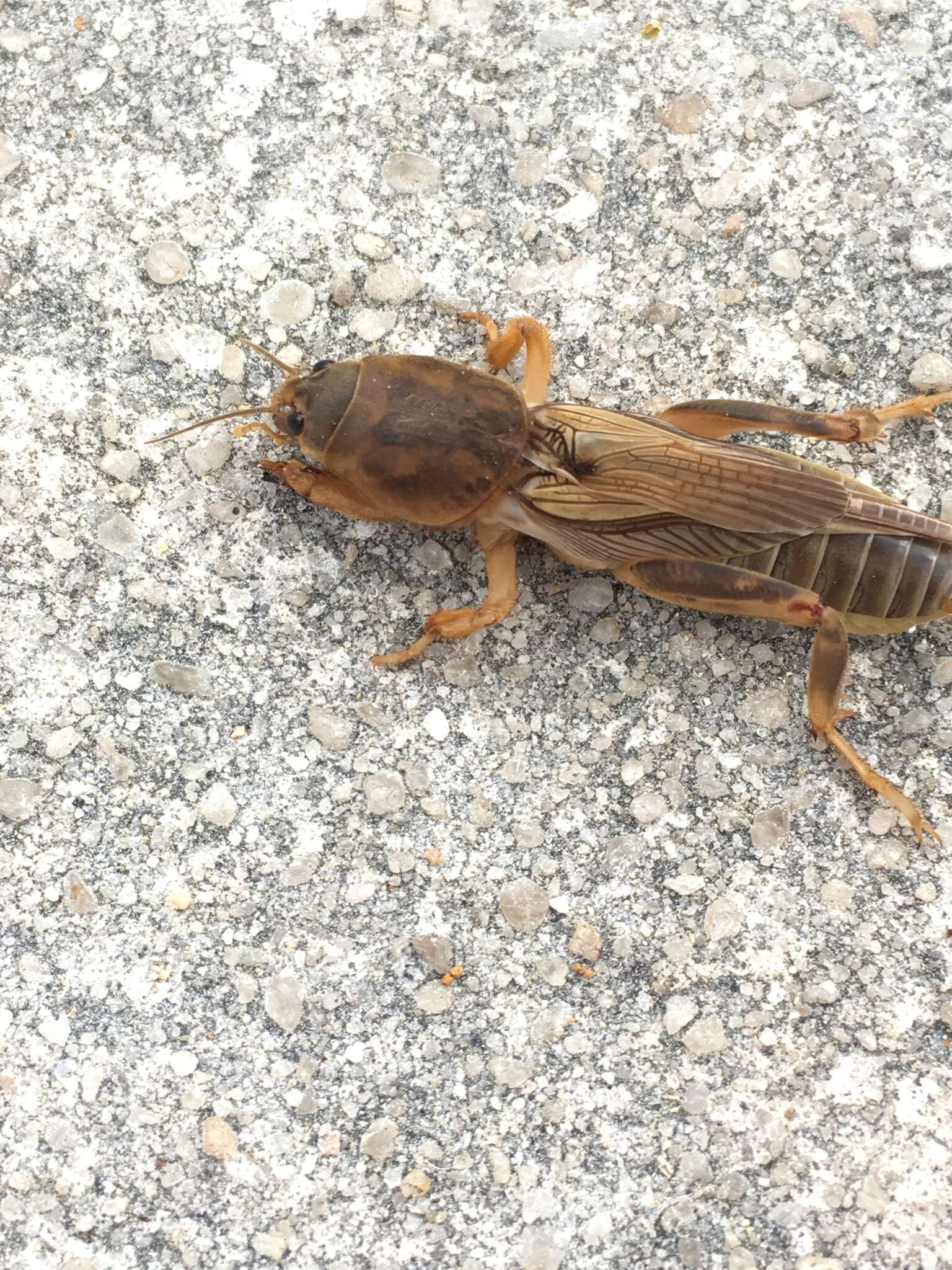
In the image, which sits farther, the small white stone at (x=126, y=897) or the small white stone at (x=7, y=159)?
the small white stone at (x=7, y=159)

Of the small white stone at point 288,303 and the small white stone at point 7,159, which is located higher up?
the small white stone at point 7,159

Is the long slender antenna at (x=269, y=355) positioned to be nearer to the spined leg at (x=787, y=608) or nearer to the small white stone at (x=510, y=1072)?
the spined leg at (x=787, y=608)

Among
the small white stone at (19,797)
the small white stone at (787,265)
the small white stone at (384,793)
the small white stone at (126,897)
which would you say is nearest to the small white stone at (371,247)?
the small white stone at (787,265)

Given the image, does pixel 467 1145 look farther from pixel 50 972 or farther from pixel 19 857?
pixel 19 857

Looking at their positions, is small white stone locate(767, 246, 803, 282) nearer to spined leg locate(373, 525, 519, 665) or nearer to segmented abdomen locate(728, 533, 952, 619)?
segmented abdomen locate(728, 533, 952, 619)

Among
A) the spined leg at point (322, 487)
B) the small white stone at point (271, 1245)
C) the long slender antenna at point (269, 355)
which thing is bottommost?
the small white stone at point (271, 1245)

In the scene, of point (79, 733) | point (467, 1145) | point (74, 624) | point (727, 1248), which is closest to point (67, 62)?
point (74, 624)

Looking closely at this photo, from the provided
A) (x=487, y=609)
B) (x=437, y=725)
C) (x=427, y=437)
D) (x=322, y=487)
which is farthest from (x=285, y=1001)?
(x=427, y=437)

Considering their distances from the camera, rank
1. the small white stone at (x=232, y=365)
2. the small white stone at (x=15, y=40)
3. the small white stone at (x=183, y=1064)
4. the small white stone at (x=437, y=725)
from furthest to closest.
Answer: the small white stone at (x=15, y=40) < the small white stone at (x=232, y=365) < the small white stone at (x=437, y=725) < the small white stone at (x=183, y=1064)

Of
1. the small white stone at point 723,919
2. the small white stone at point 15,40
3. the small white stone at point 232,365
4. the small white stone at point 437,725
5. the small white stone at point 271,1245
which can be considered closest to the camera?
the small white stone at point 271,1245
